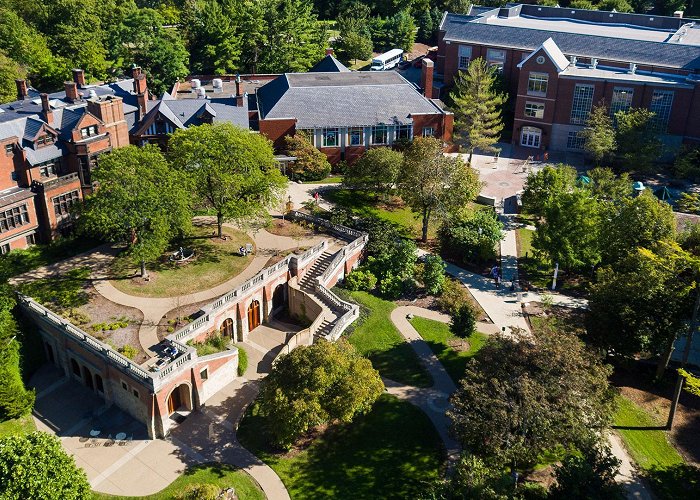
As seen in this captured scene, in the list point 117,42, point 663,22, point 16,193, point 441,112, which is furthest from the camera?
point 663,22

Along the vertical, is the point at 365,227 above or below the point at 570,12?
below

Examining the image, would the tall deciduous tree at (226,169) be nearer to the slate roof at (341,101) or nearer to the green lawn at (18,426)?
the slate roof at (341,101)

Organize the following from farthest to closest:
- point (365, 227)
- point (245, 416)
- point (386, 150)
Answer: point (386, 150) < point (365, 227) < point (245, 416)

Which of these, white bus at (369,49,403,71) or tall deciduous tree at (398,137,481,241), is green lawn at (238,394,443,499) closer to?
tall deciduous tree at (398,137,481,241)

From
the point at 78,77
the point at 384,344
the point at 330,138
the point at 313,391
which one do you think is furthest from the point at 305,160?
the point at 313,391

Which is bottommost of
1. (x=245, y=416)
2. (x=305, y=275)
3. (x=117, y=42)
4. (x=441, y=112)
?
(x=245, y=416)

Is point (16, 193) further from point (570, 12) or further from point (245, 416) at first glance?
point (570, 12)

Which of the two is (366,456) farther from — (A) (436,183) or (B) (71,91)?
(B) (71,91)

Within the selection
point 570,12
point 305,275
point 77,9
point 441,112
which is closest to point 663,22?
point 570,12
